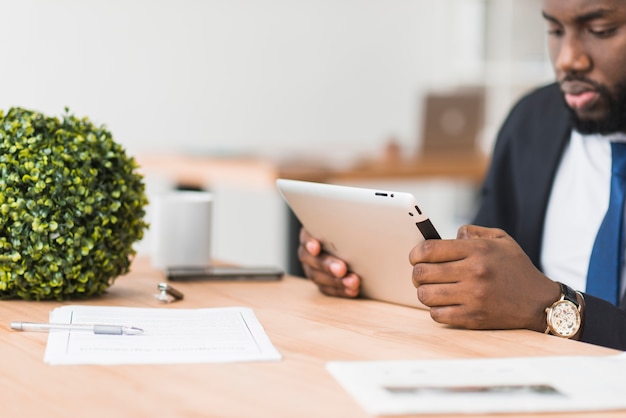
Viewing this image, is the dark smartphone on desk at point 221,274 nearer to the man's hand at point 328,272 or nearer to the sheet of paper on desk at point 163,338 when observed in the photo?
the man's hand at point 328,272

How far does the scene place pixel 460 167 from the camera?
3480 millimetres

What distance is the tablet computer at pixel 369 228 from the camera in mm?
1235

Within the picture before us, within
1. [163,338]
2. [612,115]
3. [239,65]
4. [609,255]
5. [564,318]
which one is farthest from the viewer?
[239,65]

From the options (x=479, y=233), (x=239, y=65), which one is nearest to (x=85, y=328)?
(x=479, y=233)

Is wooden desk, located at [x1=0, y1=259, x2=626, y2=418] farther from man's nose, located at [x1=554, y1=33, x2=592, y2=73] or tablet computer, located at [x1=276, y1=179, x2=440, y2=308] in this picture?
man's nose, located at [x1=554, y1=33, x2=592, y2=73]

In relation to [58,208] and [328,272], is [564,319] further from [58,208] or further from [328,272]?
[58,208]

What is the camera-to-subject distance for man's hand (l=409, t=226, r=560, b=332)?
1.20m

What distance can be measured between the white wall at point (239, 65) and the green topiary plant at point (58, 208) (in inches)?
106

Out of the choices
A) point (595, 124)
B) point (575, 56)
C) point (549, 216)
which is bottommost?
point (549, 216)

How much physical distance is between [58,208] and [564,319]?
0.72m

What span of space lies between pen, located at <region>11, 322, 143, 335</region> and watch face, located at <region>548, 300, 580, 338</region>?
539 millimetres

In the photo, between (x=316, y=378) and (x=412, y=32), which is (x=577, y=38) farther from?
(x=412, y=32)

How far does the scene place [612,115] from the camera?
1.73 metres

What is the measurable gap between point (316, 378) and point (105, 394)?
21 cm
